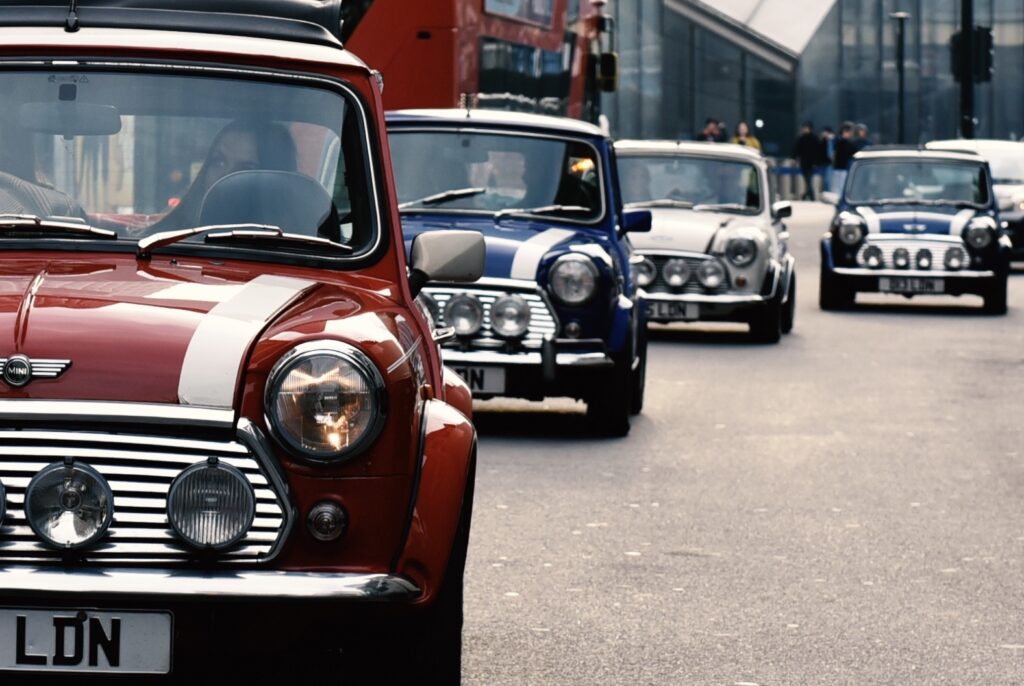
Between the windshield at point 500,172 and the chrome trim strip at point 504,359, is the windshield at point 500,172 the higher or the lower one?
the higher one

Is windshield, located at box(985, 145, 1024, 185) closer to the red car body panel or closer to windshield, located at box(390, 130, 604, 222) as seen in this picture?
windshield, located at box(390, 130, 604, 222)

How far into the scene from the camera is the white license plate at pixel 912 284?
21.5m

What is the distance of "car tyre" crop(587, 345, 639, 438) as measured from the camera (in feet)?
38.3

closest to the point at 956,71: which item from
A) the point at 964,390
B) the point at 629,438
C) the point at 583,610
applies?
the point at 964,390

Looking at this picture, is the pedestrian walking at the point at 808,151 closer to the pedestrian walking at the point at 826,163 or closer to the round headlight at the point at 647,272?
the pedestrian walking at the point at 826,163

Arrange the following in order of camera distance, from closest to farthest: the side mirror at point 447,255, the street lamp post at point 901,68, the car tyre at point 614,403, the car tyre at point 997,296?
the side mirror at point 447,255, the car tyre at point 614,403, the car tyre at point 997,296, the street lamp post at point 901,68

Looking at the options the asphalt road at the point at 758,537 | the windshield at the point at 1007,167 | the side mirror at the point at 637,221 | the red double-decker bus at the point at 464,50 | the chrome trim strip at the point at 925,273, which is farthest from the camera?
the windshield at the point at 1007,167

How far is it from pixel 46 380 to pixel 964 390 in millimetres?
10772

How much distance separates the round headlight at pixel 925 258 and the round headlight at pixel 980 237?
41 cm

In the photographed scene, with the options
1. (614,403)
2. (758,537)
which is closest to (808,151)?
(614,403)

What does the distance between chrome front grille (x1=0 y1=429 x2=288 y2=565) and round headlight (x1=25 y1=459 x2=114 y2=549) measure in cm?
2

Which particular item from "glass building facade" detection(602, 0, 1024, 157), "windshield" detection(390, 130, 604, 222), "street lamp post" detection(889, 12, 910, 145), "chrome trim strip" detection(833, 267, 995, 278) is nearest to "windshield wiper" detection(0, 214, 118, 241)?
"windshield" detection(390, 130, 604, 222)

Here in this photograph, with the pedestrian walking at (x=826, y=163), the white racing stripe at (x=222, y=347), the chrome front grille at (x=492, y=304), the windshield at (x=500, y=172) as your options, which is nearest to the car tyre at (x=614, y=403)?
the chrome front grille at (x=492, y=304)

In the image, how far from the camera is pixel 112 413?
4.52m
